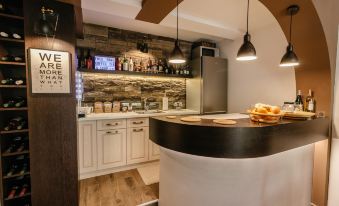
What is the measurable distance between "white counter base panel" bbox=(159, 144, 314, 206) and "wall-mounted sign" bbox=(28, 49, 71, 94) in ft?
4.57

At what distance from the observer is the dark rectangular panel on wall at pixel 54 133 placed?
73.0 inches

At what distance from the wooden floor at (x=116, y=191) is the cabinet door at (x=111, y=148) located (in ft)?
0.67

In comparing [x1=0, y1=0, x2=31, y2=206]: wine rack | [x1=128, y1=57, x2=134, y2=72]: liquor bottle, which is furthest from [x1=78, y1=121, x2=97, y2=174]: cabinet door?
[x1=128, y1=57, x2=134, y2=72]: liquor bottle

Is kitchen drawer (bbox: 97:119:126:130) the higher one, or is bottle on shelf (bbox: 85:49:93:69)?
bottle on shelf (bbox: 85:49:93:69)

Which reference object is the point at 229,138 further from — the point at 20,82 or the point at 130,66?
the point at 130,66

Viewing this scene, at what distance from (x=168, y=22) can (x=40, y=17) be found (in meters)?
1.72

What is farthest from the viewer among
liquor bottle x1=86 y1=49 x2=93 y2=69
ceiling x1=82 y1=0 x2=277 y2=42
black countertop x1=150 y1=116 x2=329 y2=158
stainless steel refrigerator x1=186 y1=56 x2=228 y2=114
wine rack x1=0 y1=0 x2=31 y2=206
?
stainless steel refrigerator x1=186 y1=56 x2=228 y2=114

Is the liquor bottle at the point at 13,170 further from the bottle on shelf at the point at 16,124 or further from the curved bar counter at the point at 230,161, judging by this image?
the curved bar counter at the point at 230,161

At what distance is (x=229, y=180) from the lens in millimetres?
1494

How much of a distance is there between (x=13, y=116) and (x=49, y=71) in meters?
0.74

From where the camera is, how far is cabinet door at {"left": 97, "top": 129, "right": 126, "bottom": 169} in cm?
276

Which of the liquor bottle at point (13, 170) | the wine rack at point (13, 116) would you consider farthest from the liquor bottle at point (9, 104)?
the liquor bottle at point (13, 170)

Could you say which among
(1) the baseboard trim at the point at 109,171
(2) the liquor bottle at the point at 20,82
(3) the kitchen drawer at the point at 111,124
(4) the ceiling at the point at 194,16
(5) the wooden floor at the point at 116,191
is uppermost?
(4) the ceiling at the point at 194,16

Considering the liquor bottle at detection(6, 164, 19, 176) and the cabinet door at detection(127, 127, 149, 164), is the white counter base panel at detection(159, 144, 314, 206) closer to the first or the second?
the cabinet door at detection(127, 127, 149, 164)
